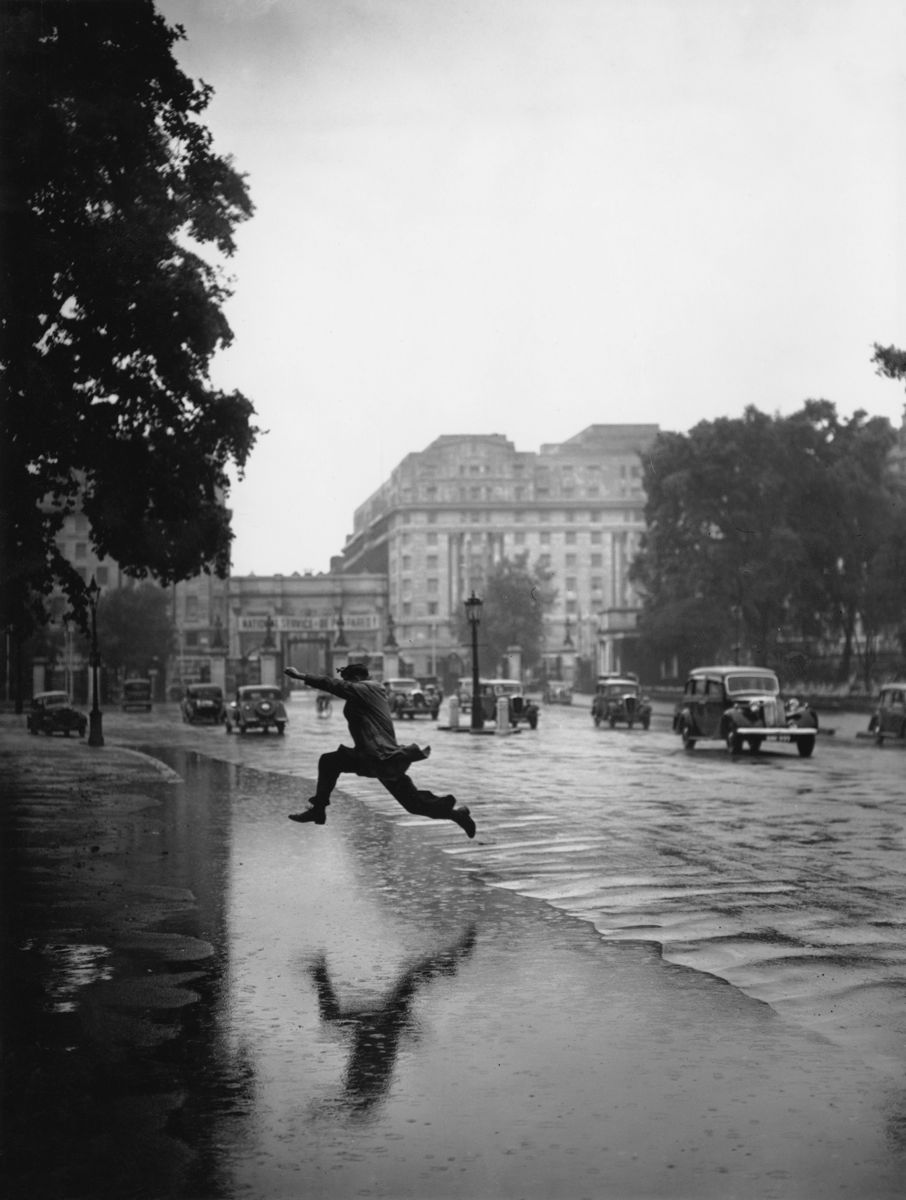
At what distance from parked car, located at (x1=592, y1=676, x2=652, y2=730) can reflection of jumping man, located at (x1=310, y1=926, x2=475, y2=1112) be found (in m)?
44.8

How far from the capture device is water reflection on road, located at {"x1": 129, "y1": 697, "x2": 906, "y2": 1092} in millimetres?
7961

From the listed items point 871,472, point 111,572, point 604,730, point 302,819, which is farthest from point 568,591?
point 302,819

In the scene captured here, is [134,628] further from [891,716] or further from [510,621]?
[891,716]

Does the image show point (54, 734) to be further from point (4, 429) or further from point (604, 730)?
point (4, 429)

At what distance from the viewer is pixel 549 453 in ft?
553

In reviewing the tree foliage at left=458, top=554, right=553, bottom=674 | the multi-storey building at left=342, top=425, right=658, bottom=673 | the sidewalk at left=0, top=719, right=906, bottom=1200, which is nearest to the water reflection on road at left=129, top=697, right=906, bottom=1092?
the sidewalk at left=0, top=719, right=906, bottom=1200

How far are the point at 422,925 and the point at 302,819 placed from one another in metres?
3.27

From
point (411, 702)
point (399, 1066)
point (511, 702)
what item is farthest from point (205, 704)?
point (399, 1066)

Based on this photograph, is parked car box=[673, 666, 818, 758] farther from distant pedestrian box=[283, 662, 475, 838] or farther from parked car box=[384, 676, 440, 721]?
parked car box=[384, 676, 440, 721]

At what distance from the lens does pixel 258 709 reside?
4991cm

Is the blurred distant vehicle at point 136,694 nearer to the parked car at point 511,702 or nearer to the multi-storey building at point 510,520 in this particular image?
the parked car at point 511,702

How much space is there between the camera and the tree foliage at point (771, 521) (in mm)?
65250

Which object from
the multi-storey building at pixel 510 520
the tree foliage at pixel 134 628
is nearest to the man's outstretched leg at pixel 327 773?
the tree foliage at pixel 134 628

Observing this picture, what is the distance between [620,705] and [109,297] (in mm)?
33305
